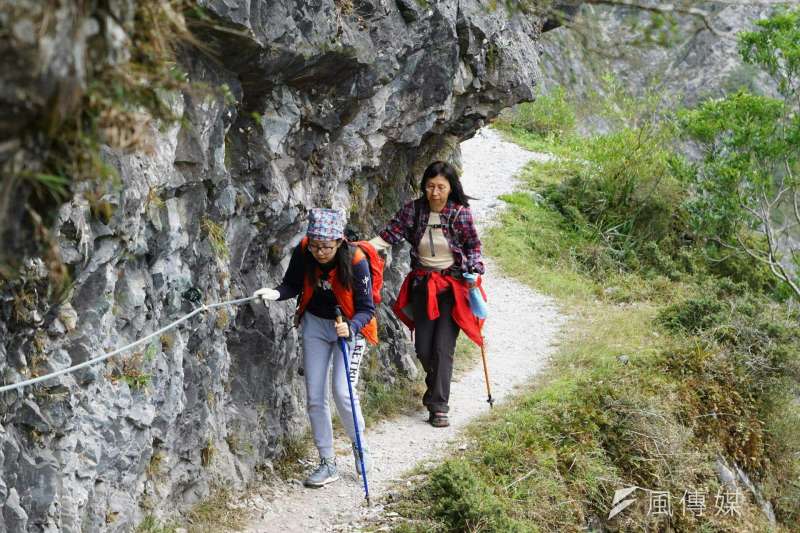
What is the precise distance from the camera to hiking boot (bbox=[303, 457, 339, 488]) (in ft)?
22.9

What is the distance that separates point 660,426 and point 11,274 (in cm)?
Answer: 686

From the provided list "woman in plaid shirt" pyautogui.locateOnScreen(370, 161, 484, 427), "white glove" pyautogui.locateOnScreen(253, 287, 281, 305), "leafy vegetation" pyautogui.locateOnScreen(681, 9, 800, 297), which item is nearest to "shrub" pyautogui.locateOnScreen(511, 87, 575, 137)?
"leafy vegetation" pyautogui.locateOnScreen(681, 9, 800, 297)

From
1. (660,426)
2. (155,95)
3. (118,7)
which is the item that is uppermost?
(118,7)

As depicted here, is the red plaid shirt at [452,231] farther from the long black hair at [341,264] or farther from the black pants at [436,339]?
the long black hair at [341,264]

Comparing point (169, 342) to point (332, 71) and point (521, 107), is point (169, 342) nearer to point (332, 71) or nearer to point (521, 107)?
point (332, 71)

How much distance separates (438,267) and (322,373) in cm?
208

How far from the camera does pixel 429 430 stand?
8602 millimetres

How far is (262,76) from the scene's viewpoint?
658 centimetres

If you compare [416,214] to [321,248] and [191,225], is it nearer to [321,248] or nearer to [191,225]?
[321,248]

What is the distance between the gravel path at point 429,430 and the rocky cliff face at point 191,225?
1.63ft

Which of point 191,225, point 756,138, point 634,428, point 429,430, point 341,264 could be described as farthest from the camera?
point 756,138

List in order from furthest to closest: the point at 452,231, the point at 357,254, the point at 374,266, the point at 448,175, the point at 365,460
Result: the point at 452,231 → the point at 448,175 → the point at 365,460 → the point at 374,266 → the point at 357,254

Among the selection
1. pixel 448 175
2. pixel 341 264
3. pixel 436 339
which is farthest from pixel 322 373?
pixel 448 175

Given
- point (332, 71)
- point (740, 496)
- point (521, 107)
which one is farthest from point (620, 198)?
point (332, 71)
